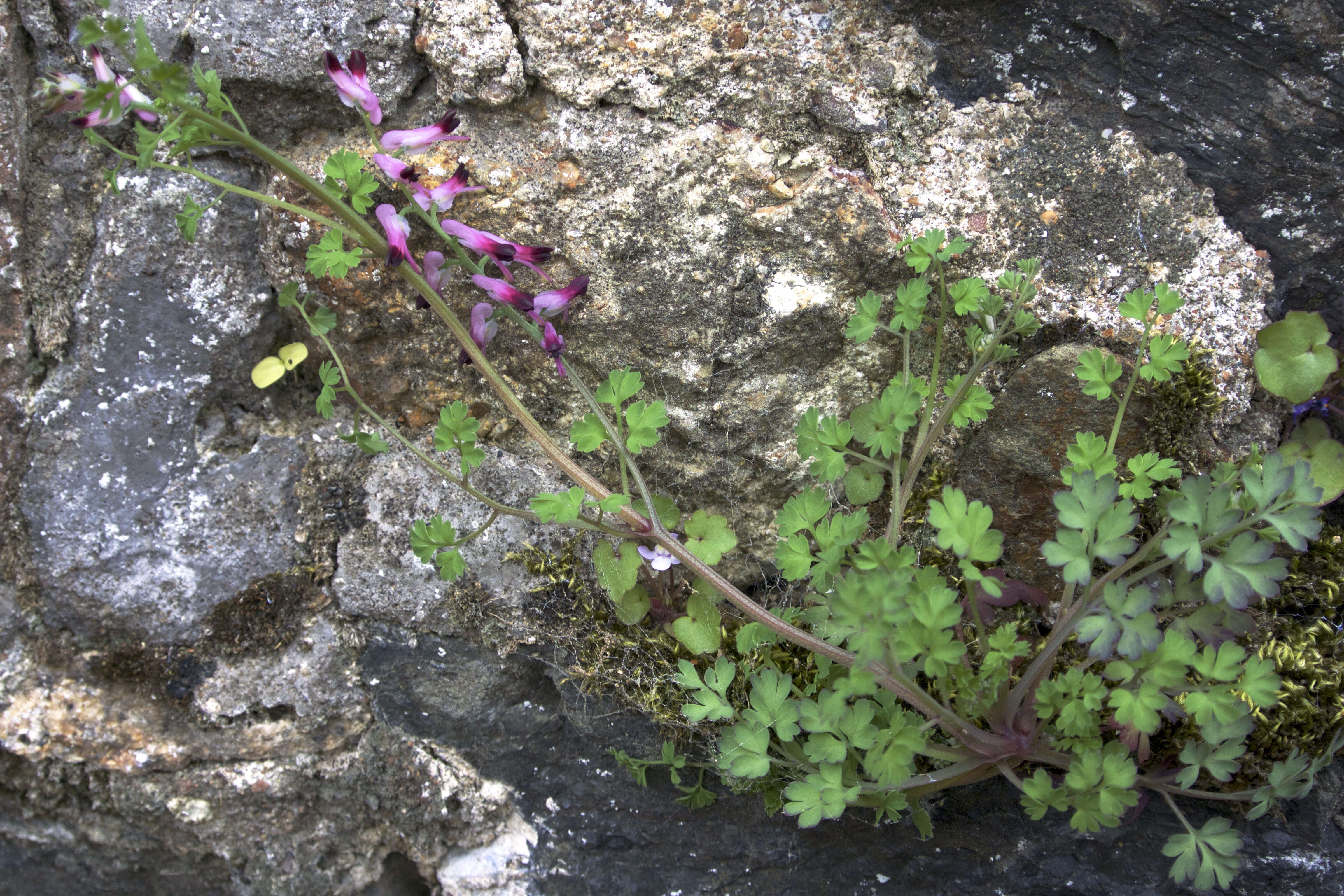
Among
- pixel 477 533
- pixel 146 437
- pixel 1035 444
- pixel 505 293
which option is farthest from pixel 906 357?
pixel 146 437

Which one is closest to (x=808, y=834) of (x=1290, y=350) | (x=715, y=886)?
(x=715, y=886)

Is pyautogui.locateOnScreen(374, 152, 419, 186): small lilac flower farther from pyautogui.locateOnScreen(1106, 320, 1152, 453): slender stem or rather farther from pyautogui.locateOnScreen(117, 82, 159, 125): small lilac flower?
pyautogui.locateOnScreen(1106, 320, 1152, 453): slender stem

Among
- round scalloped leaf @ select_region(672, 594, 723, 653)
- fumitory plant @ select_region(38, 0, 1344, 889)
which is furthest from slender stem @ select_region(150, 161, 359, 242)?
round scalloped leaf @ select_region(672, 594, 723, 653)

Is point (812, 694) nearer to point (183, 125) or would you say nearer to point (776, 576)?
point (776, 576)

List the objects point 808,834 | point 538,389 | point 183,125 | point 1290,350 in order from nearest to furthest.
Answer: point 183,125 < point 1290,350 < point 808,834 < point 538,389

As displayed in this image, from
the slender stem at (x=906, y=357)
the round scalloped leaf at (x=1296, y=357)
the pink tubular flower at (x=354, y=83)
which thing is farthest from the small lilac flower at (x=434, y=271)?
the round scalloped leaf at (x=1296, y=357)

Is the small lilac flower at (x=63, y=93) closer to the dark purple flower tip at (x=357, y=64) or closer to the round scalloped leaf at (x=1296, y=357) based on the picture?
the dark purple flower tip at (x=357, y=64)

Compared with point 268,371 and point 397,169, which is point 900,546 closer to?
point 397,169
